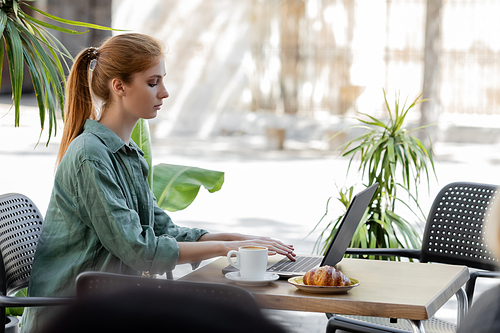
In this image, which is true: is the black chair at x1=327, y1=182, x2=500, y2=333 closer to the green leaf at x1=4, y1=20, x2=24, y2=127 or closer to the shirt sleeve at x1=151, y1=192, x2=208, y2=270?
the shirt sleeve at x1=151, y1=192, x2=208, y2=270

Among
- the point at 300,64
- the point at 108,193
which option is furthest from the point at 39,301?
the point at 300,64

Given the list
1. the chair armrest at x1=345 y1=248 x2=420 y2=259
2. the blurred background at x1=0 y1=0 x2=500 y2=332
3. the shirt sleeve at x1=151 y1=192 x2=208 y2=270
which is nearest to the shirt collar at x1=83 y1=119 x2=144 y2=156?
the shirt sleeve at x1=151 y1=192 x2=208 y2=270

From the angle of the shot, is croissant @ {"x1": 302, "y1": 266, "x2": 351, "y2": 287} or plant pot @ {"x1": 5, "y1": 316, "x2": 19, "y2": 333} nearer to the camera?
croissant @ {"x1": 302, "y1": 266, "x2": 351, "y2": 287}

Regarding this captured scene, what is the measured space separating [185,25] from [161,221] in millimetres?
16302

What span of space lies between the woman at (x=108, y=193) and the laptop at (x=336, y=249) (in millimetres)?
60

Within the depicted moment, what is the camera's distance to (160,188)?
3676 millimetres

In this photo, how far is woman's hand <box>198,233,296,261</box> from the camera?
88.5 inches

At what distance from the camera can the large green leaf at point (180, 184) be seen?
12.0 feet

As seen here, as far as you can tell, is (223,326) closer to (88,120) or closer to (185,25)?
(88,120)

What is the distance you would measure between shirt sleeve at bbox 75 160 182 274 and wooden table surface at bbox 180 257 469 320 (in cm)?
13

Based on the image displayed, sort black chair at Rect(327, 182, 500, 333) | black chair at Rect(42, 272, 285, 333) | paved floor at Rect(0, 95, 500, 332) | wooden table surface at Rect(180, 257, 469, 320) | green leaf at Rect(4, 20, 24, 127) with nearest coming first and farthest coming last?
black chair at Rect(42, 272, 285, 333)
wooden table surface at Rect(180, 257, 469, 320)
green leaf at Rect(4, 20, 24, 127)
black chair at Rect(327, 182, 500, 333)
paved floor at Rect(0, 95, 500, 332)

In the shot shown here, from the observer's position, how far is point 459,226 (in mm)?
3262

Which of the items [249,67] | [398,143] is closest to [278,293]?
[398,143]

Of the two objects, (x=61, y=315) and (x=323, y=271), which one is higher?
(x=61, y=315)
